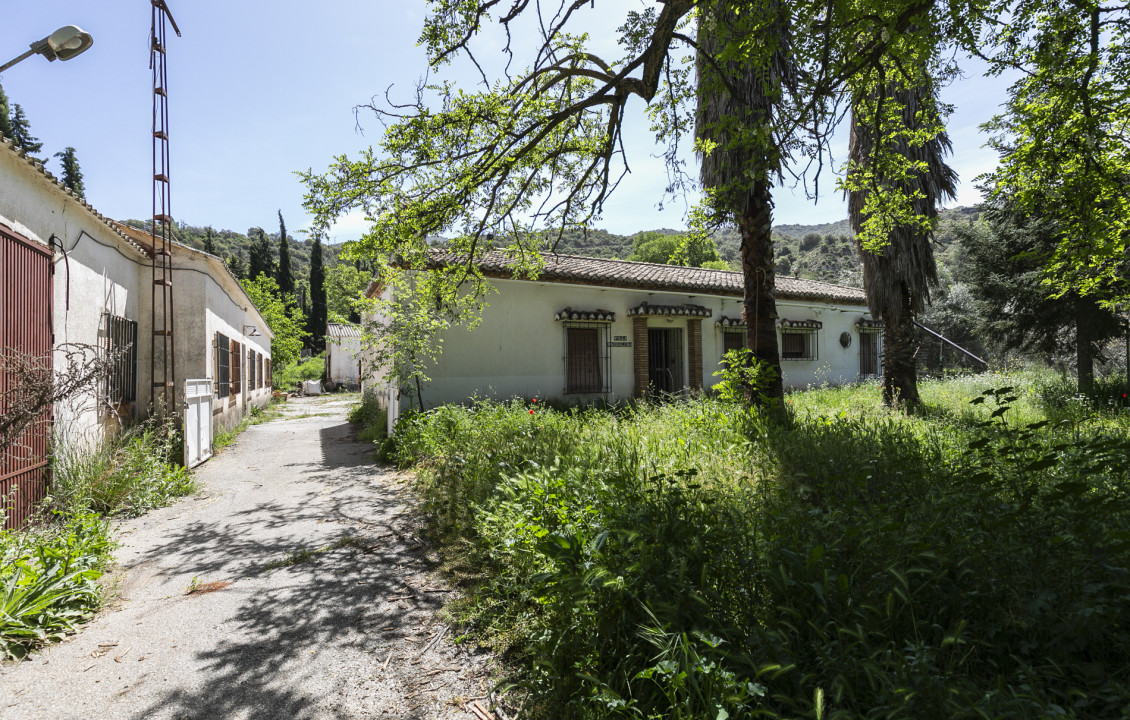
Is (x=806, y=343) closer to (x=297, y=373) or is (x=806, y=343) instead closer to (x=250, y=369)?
(x=250, y=369)

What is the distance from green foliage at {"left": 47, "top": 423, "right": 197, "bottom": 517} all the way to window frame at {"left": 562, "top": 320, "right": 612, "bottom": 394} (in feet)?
24.0

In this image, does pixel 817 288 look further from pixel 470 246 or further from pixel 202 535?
pixel 202 535

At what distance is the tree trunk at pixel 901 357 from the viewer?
9492 mm

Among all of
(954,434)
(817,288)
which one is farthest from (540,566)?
(817,288)

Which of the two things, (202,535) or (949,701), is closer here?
(949,701)

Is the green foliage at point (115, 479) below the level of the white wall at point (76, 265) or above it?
below

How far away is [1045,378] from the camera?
434 inches

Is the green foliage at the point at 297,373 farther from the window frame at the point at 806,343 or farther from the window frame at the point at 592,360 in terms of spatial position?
the window frame at the point at 806,343

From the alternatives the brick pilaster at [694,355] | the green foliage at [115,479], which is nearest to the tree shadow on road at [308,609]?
the green foliage at [115,479]

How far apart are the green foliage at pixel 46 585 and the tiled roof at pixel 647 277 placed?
678 cm

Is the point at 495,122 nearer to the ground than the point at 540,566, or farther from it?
farther from it

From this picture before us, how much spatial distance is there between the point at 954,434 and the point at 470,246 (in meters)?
5.97

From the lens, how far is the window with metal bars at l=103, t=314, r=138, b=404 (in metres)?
6.58

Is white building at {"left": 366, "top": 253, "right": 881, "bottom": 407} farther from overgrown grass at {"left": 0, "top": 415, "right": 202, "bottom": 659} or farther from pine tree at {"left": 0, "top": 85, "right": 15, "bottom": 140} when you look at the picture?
pine tree at {"left": 0, "top": 85, "right": 15, "bottom": 140}
